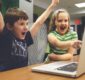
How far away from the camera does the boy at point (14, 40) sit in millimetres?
1114

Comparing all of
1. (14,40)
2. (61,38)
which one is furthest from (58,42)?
(14,40)

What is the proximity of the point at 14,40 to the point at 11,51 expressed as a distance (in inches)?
3.0

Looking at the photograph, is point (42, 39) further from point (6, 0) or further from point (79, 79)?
point (79, 79)

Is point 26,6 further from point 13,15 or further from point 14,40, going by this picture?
point 14,40

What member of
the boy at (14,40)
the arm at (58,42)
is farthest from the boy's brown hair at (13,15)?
the arm at (58,42)

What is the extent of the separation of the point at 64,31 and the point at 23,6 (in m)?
0.39

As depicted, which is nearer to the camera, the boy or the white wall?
the boy

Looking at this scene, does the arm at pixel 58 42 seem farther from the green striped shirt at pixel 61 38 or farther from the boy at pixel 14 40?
the boy at pixel 14 40

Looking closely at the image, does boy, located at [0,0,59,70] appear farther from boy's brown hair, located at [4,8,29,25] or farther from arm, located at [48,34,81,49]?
arm, located at [48,34,81,49]

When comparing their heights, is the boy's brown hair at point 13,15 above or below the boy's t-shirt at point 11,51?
above

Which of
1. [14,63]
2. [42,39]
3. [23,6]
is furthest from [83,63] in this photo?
[42,39]

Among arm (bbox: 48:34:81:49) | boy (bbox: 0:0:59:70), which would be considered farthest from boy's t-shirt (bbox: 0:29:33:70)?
arm (bbox: 48:34:81:49)

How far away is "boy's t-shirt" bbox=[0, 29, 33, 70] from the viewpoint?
1107 mm

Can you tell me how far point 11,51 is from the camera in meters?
1.14
